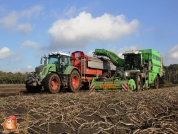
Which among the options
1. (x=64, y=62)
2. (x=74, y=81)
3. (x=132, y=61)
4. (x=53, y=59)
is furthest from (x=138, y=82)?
(x=53, y=59)

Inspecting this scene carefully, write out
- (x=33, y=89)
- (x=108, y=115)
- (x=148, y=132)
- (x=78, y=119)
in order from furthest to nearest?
(x=33, y=89) → (x=108, y=115) → (x=78, y=119) → (x=148, y=132)

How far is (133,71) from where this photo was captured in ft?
50.5

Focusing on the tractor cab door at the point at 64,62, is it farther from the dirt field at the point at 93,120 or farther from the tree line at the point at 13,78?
the tree line at the point at 13,78

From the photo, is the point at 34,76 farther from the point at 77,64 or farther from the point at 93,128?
the point at 93,128

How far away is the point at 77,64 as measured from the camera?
55.6 feet

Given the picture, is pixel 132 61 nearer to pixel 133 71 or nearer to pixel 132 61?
pixel 132 61

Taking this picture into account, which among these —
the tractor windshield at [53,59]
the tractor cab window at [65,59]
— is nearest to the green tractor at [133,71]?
the tractor cab window at [65,59]

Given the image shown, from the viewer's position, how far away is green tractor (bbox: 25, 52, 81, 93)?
42.7 ft

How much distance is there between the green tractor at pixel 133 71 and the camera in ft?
45.2

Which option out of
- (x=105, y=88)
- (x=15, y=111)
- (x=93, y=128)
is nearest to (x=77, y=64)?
(x=105, y=88)

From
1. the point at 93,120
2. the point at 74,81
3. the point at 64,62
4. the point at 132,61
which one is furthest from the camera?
→ the point at 132,61

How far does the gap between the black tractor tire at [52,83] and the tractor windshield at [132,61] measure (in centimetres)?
565

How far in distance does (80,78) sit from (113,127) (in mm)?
11587

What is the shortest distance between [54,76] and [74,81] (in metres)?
2.38
